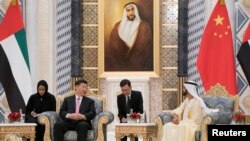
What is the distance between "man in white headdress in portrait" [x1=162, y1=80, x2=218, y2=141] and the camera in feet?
33.4

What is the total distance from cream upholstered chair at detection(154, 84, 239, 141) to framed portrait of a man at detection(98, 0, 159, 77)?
3.37 m

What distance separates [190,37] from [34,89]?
339cm

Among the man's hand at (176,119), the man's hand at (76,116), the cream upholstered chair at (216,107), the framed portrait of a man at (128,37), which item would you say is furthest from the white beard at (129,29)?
the man's hand at (76,116)

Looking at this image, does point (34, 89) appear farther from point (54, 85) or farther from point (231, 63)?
point (231, 63)

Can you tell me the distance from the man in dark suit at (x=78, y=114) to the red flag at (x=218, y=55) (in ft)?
7.78

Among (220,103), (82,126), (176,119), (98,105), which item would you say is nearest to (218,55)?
(220,103)

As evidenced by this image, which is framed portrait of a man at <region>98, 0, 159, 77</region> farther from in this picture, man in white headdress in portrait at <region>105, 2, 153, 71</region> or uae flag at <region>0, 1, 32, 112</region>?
uae flag at <region>0, 1, 32, 112</region>

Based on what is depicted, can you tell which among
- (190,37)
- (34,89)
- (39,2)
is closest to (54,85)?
(34,89)

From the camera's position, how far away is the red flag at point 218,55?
11742 mm

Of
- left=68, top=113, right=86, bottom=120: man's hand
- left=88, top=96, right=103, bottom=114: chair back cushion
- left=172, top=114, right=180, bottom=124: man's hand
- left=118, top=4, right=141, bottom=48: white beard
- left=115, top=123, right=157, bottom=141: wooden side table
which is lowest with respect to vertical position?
left=115, top=123, right=157, bottom=141: wooden side table

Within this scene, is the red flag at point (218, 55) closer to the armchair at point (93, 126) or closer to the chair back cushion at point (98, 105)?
the chair back cushion at point (98, 105)

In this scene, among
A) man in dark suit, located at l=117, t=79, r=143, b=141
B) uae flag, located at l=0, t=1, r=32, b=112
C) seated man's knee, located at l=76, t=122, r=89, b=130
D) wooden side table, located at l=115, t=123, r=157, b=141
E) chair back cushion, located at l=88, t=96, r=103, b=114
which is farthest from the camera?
uae flag, located at l=0, t=1, r=32, b=112

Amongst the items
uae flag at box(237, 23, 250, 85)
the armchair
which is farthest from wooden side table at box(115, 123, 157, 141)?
uae flag at box(237, 23, 250, 85)

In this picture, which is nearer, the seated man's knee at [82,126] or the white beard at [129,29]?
the seated man's knee at [82,126]
